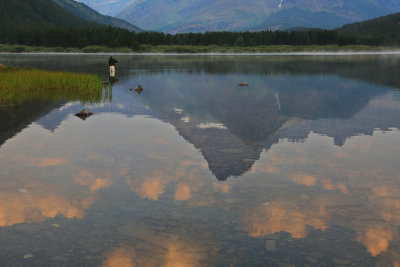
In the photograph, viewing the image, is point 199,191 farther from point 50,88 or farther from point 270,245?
point 50,88

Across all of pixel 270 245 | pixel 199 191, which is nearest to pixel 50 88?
pixel 199 191

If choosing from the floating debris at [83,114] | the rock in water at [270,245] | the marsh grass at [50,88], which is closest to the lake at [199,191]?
the rock in water at [270,245]

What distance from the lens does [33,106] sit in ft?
106

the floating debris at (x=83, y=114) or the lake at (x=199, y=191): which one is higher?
the lake at (x=199, y=191)

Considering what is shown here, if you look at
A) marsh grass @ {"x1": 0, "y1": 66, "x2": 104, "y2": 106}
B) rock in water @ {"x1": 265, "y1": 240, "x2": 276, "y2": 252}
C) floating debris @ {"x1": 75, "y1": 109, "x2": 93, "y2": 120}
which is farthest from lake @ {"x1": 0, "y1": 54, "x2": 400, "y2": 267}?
marsh grass @ {"x1": 0, "y1": 66, "x2": 104, "y2": 106}

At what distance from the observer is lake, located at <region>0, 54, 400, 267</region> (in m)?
9.07

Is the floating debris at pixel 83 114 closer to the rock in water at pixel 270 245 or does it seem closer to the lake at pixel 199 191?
the lake at pixel 199 191

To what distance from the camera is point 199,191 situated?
500 inches

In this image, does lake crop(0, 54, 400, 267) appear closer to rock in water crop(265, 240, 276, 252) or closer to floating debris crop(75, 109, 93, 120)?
rock in water crop(265, 240, 276, 252)

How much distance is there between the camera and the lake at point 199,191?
907 cm

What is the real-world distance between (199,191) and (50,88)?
118ft

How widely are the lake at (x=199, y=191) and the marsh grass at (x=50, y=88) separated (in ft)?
38.7

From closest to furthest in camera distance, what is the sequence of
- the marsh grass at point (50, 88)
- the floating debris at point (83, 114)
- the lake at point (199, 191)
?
the lake at point (199, 191) < the floating debris at point (83, 114) < the marsh grass at point (50, 88)

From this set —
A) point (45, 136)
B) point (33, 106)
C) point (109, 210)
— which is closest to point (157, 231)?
point (109, 210)
